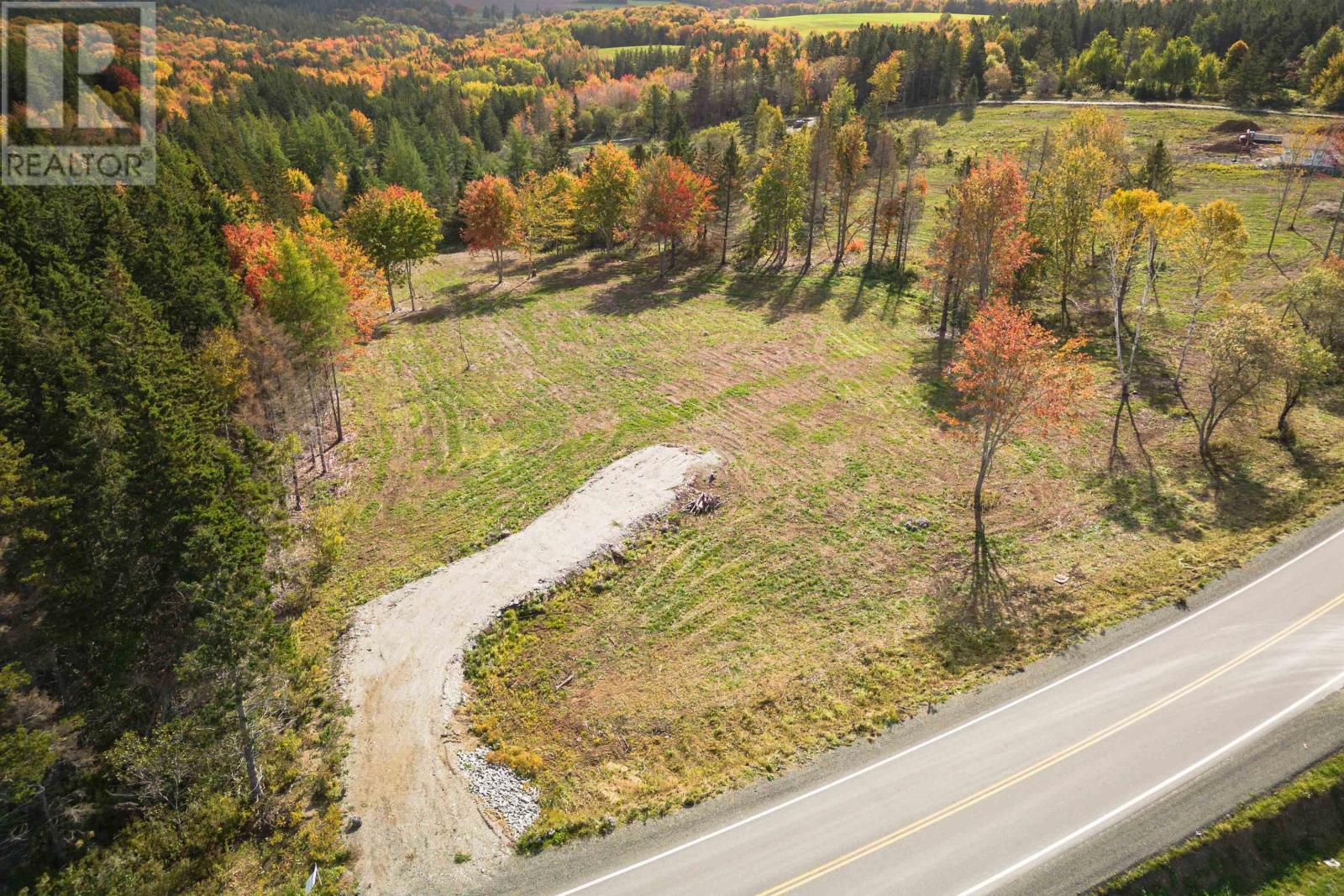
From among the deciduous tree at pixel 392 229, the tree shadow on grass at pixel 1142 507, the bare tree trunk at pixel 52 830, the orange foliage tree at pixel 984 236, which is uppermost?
the orange foliage tree at pixel 984 236

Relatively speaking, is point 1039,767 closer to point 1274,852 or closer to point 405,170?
point 1274,852

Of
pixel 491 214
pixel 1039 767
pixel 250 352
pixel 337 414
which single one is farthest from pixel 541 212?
pixel 1039 767

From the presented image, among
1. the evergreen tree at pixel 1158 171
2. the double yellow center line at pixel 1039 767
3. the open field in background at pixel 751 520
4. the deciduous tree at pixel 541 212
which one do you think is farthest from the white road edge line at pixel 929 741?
the deciduous tree at pixel 541 212

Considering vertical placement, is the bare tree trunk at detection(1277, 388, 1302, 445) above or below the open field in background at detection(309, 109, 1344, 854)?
above

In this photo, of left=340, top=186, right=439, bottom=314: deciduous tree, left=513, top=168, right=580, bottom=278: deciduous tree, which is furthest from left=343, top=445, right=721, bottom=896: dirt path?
left=513, top=168, right=580, bottom=278: deciduous tree

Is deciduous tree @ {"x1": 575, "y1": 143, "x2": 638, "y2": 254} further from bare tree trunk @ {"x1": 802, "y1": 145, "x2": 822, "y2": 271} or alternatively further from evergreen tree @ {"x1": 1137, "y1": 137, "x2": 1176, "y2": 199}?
evergreen tree @ {"x1": 1137, "y1": 137, "x2": 1176, "y2": 199}

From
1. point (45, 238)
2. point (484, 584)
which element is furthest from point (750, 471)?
point (45, 238)

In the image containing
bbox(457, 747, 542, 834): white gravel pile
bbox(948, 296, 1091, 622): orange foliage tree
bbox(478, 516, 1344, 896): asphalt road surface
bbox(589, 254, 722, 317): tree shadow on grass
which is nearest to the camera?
bbox(478, 516, 1344, 896): asphalt road surface

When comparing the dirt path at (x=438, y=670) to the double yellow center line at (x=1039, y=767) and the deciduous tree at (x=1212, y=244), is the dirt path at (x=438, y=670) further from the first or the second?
the deciduous tree at (x=1212, y=244)
